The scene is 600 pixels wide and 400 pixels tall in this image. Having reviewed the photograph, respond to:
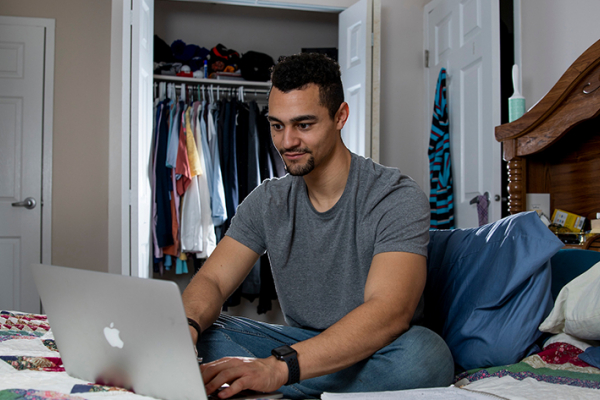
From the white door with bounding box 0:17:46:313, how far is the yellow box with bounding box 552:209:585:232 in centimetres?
310

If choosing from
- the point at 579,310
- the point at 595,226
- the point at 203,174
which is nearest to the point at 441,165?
the point at 595,226

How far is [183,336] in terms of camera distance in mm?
644

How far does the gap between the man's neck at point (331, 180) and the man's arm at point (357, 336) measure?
0.88 ft

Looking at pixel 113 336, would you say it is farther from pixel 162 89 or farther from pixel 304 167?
pixel 162 89

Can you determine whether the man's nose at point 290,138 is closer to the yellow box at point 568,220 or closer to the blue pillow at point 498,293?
the blue pillow at point 498,293

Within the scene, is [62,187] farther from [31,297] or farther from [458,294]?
[458,294]

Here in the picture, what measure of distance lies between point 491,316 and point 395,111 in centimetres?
250

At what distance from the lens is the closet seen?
2680 millimetres

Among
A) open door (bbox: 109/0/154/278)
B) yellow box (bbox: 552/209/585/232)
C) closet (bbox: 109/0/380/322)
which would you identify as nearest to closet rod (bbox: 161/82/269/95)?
closet (bbox: 109/0/380/322)

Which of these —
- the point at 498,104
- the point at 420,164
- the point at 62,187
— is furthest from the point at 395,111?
the point at 62,187

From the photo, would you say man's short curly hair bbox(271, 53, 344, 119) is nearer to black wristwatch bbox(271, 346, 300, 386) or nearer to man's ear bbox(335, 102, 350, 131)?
man's ear bbox(335, 102, 350, 131)

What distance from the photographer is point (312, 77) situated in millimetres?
1254

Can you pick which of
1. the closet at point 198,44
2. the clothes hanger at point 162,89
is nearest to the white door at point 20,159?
the closet at point 198,44

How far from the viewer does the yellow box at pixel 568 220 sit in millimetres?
1891
